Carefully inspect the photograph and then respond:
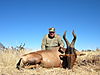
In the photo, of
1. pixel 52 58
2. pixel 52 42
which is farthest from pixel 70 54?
pixel 52 42

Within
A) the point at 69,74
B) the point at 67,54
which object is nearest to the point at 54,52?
the point at 67,54

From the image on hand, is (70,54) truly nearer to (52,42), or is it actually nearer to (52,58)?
(52,58)

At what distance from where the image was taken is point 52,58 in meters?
8.68

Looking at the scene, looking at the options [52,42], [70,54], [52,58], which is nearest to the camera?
[70,54]

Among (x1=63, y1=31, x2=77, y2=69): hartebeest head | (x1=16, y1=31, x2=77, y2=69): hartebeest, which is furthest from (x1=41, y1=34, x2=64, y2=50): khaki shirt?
(x1=63, y1=31, x2=77, y2=69): hartebeest head

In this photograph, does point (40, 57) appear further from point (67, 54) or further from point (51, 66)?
point (67, 54)

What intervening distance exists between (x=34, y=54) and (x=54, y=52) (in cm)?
89

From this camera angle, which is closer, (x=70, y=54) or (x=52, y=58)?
(x=70, y=54)

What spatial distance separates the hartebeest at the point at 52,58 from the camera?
320 inches

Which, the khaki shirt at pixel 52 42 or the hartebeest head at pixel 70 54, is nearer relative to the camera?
the hartebeest head at pixel 70 54

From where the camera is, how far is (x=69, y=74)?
6715 millimetres

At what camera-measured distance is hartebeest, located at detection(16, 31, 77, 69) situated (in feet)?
26.7

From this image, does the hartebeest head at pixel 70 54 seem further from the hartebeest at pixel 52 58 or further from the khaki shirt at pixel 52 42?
the khaki shirt at pixel 52 42

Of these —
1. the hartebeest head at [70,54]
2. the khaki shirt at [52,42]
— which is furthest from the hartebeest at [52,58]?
the khaki shirt at [52,42]
